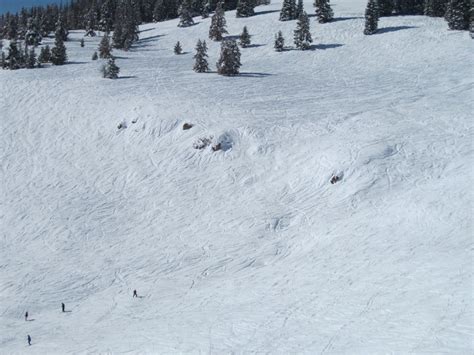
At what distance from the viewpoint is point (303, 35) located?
66625mm

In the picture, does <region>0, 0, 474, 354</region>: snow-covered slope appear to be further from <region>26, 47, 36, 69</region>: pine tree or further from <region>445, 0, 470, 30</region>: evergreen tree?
<region>26, 47, 36, 69</region>: pine tree

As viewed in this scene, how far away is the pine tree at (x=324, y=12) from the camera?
76312mm

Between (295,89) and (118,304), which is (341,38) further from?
(118,304)

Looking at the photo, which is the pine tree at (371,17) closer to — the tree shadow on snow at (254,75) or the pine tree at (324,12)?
the pine tree at (324,12)

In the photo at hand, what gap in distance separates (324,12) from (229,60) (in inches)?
1150

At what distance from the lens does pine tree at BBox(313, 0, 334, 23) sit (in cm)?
7631

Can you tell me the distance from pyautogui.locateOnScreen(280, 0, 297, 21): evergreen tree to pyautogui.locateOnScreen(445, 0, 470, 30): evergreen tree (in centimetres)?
2745

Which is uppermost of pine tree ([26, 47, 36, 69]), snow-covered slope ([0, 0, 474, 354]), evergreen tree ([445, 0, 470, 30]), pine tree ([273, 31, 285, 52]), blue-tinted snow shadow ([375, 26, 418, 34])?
evergreen tree ([445, 0, 470, 30])

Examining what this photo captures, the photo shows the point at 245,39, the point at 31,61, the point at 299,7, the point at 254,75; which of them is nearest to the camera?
the point at 254,75

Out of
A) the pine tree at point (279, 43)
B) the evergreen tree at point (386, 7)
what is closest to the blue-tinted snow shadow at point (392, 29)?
the evergreen tree at point (386, 7)

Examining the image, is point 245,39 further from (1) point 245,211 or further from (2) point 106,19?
(1) point 245,211

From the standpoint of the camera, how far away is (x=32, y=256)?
32.3 meters

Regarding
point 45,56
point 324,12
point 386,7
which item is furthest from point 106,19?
point 386,7

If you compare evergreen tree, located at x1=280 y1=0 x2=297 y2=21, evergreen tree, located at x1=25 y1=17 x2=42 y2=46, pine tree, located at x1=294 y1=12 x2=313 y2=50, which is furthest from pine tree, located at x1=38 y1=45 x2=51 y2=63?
evergreen tree, located at x1=280 y1=0 x2=297 y2=21
